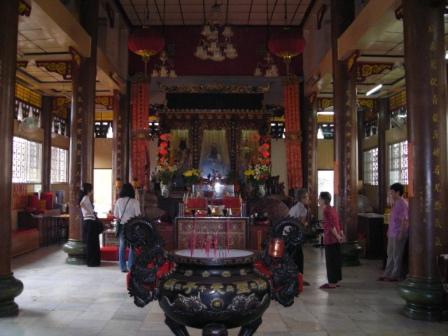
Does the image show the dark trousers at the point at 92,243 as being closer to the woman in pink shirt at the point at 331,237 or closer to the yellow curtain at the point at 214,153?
the woman in pink shirt at the point at 331,237

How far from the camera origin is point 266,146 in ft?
40.9

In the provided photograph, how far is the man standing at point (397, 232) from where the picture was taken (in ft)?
20.0

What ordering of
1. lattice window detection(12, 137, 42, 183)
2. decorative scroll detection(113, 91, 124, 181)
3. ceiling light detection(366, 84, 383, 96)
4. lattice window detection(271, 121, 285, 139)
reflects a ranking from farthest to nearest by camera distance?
1. lattice window detection(271, 121, 285, 139)
2. decorative scroll detection(113, 91, 124, 181)
3. ceiling light detection(366, 84, 383, 96)
4. lattice window detection(12, 137, 42, 183)

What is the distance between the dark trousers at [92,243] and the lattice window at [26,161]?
4.03 m

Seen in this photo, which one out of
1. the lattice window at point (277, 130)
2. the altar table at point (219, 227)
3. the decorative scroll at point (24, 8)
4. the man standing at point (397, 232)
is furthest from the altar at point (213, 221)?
the lattice window at point (277, 130)

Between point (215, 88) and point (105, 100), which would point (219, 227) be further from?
point (105, 100)

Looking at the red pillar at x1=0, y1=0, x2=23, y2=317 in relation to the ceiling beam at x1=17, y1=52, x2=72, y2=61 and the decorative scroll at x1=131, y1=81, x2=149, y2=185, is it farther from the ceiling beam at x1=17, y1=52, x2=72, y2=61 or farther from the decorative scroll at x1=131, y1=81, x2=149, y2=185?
the decorative scroll at x1=131, y1=81, x2=149, y2=185

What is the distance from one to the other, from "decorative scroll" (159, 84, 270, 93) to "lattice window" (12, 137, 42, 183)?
3664mm

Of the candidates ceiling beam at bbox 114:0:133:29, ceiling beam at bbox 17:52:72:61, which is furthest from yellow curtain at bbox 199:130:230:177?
ceiling beam at bbox 17:52:72:61

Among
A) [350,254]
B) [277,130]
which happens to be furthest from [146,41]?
[277,130]

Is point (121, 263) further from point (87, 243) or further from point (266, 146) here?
point (266, 146)

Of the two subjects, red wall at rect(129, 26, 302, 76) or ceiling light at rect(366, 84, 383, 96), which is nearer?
ceiling light at rect(366, 84, 383, 96)

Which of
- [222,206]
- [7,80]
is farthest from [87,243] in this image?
[7,80]

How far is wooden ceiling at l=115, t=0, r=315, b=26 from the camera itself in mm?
11297
